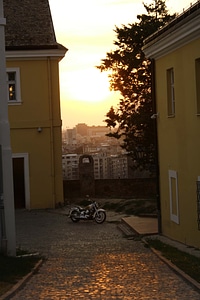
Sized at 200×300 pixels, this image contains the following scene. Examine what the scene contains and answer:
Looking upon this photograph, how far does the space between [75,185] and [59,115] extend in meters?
4.75

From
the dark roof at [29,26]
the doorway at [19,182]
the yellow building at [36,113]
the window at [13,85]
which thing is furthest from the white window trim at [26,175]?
the dark roof at [29,26]

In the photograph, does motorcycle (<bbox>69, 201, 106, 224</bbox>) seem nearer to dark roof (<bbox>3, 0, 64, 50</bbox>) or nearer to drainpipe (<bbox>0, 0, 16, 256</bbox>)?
dark roof (<bbox>3, 0, 64, 50</bbox>)

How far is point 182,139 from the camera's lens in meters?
20.4

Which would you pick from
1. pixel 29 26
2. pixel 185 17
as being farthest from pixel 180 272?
pixel 29 26

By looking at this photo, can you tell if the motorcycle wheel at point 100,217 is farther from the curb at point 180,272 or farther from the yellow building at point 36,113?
the curb at point 180,272

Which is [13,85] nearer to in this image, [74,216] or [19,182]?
[19,182]

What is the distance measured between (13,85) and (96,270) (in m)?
21.6

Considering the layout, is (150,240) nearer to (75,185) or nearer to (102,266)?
(102,266)

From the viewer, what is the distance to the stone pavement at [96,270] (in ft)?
37.1

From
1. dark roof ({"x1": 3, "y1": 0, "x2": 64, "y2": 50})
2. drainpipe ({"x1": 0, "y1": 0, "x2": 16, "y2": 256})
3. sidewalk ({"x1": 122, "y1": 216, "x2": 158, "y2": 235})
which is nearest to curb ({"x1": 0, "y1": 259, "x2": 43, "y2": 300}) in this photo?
drainpipe ({"x1": 0, "y1": 0, "x2": 16, "y2": 256})

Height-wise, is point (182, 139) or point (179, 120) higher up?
point (179, 120)

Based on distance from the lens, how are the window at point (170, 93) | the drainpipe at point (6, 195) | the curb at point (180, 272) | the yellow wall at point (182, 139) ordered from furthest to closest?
the window at point (170, 93), the yellow wall at point (182, 139), the drainpipe at point (6, 195), the curb at point (180, 272)

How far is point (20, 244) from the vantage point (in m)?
21.4

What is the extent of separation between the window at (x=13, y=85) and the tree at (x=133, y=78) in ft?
17.7
